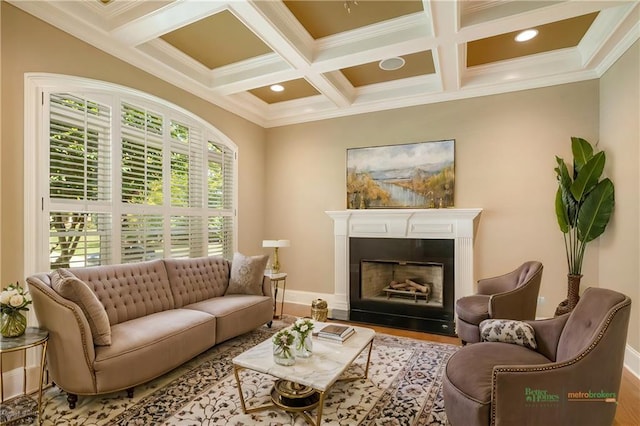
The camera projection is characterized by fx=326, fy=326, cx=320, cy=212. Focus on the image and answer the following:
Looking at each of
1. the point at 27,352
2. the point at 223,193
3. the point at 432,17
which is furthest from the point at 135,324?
the point at 432,17

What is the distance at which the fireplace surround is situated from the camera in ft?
13.8

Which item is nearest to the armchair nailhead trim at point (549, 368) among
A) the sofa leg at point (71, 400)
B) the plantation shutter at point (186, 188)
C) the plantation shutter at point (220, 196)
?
the sofa leg at point (71, 400)

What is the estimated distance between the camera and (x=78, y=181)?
3.06m

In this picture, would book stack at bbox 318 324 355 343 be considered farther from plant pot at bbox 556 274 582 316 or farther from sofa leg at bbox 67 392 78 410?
plant pot at bbox 556 274 582 316

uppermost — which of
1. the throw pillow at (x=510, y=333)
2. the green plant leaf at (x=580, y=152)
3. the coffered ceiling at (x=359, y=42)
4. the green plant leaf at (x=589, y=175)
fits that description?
the coffered ceiling at (x=359, y=42)

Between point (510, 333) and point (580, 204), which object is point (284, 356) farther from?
point (580, 204)

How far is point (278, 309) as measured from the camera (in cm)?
508

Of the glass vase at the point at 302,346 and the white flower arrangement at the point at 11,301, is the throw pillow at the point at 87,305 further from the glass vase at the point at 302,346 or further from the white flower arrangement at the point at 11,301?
the glass vase at the point at 302,346

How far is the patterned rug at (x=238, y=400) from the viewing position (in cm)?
223

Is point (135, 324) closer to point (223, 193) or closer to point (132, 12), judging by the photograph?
point (223, 193)

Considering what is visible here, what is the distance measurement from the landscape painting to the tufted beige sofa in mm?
2012

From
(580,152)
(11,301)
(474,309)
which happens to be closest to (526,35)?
(580,152)

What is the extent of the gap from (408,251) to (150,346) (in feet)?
10.9

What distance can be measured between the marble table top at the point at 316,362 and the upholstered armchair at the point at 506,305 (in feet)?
3.77
